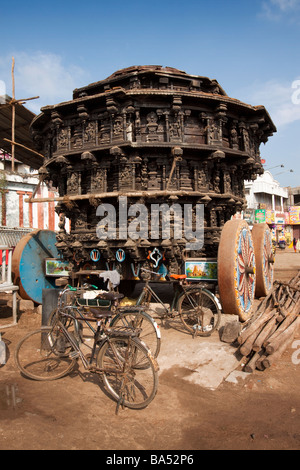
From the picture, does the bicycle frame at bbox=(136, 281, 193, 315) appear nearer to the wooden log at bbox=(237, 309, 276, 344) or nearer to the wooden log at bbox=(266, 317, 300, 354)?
the wooden log at bbox=(237, 309, 276, 344)

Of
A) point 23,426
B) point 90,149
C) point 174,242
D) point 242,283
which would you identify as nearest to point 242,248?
point 242,283

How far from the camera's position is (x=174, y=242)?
30.1 feet

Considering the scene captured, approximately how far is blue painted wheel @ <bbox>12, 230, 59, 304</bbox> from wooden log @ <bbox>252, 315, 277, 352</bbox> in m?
8.09

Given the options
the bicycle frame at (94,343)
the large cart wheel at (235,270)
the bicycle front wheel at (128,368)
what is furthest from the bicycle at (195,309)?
the bicycle front wheel at (128,368)

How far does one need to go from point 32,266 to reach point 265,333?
858cm

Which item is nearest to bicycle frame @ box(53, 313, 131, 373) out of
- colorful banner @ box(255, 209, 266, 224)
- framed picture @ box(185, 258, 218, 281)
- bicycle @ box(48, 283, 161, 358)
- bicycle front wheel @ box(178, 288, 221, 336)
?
bicycle @ box(48, 283, 161, 358)

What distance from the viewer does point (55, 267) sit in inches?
467

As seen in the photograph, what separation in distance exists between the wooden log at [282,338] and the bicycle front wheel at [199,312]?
5.03 ft

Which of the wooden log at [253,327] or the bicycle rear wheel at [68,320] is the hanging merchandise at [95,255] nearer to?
the bicycle rear wheel at [68,320]

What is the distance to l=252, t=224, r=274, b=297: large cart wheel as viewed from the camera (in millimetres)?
10305

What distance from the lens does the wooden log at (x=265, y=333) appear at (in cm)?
556

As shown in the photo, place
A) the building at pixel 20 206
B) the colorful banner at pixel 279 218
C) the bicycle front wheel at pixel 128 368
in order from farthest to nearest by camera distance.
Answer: the colorful banner at pixel 279 218 → the building at pixel 20 206 → the bicycle front wheel at pixel 128 368

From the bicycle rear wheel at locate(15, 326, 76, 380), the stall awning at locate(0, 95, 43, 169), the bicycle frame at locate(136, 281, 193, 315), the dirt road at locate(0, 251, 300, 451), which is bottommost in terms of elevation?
the dirt road at locate(0, 251, 300, 451)
